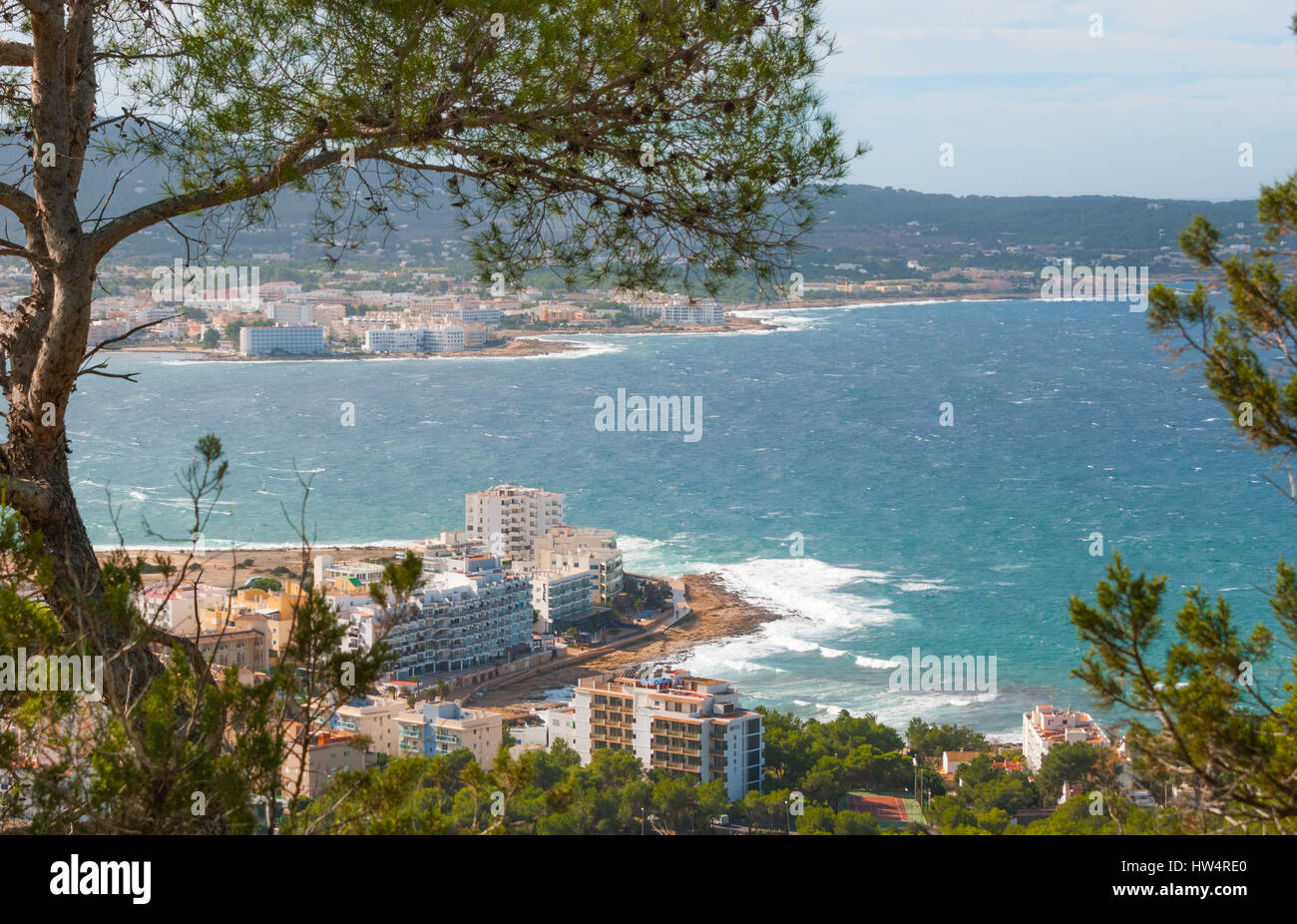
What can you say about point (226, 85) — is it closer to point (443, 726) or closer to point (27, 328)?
point (27, 328)

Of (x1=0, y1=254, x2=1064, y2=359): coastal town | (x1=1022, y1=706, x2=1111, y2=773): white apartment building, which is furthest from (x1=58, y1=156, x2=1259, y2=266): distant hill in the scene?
(x1=1022, y1=706, x2=1111, y2=773): white apartment building

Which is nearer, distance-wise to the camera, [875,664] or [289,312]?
[875,664]

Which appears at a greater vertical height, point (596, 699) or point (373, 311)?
point (373, 311)

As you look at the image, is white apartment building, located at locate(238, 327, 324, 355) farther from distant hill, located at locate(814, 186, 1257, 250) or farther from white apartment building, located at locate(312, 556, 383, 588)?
white apartment building, located at locate(312, 556, 383, 588)

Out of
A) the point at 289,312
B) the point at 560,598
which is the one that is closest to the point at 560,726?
the point at 560,598

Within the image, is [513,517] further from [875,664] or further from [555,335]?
[555,335]

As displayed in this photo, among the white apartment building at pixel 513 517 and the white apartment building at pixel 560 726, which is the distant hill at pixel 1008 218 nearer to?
the white apartment building at pixel 513 517

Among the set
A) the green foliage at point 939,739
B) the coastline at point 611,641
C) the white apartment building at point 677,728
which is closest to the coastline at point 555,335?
the coastline at point 611,641
